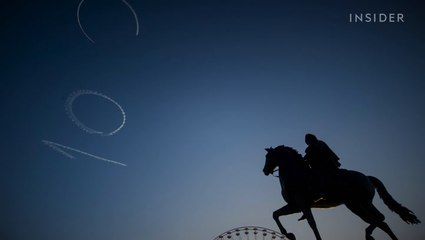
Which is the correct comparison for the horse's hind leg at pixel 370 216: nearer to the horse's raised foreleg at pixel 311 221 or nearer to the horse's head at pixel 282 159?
the horse's raised foreleg at pixel 311 221

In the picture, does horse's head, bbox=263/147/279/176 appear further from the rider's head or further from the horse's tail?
the horse's tail

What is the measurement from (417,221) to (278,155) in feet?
14.3

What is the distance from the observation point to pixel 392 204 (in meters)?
8.56

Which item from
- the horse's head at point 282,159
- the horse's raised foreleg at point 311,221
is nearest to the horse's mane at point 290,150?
the horse's head at point 282,159

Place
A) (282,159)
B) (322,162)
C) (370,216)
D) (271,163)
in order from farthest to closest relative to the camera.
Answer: (271,163), (282,159), (322,162), (370,216)

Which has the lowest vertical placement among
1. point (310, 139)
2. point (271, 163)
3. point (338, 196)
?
point (338, 196)

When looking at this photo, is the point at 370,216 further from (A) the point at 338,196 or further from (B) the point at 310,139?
(B) the point at 310,139

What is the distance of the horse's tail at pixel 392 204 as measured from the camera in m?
8.10

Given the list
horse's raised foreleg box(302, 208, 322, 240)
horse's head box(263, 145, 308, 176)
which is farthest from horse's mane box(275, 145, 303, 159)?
horse's raised foreleg box(302, 208, 322, 240)

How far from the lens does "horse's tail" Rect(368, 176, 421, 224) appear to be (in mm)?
8102

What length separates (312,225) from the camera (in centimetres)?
822

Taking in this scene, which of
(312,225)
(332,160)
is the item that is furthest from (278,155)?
(312,225)

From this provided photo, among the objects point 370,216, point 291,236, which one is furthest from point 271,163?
point 370,216

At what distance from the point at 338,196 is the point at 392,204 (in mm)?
1567
